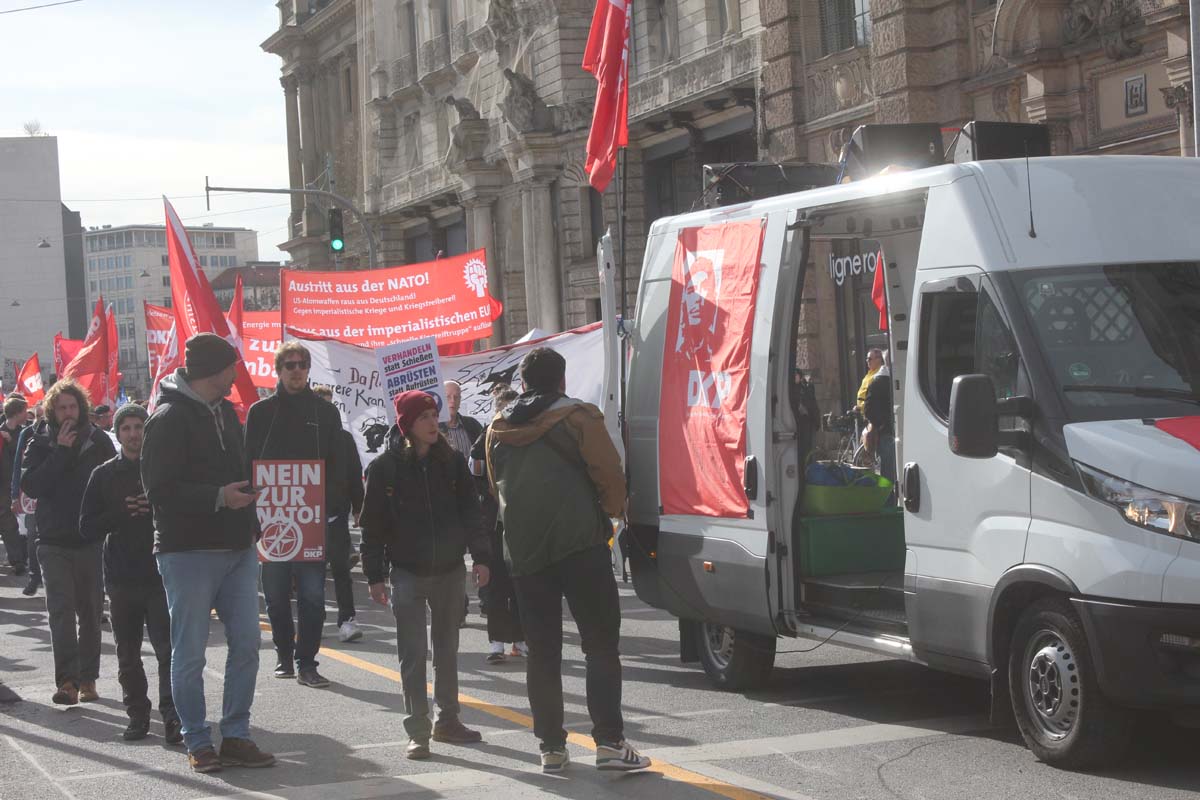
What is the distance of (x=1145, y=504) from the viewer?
640cm

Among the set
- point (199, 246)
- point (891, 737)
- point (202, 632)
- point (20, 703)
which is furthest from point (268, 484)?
point (199, 246)

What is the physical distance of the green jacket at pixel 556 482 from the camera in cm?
A: 729

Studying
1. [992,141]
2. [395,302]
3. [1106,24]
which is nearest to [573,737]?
[992,141]

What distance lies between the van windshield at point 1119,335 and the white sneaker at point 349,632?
650 cm

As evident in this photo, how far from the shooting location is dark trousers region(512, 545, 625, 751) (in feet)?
23.7

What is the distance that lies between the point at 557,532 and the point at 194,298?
8.15m

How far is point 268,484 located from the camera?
10.3m

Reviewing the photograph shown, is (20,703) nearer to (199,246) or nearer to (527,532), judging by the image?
(527,532)

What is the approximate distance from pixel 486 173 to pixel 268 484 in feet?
104

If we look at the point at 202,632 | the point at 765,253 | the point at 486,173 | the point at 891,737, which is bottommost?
the point at 891,737

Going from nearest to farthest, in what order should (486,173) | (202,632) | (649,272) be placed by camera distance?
(202,632) < (649,272) < (486,173)

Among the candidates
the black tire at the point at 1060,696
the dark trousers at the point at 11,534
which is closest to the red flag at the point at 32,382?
the dark trousers at the point at 11,534

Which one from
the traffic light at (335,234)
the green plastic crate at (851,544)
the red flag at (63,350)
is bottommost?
the green plastic crate at (851,544)

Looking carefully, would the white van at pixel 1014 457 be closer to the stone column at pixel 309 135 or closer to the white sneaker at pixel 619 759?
the white sneaker at pixel 619 759
